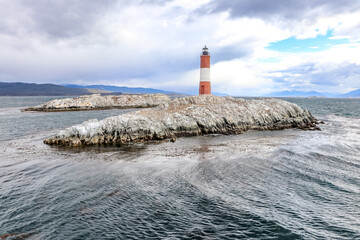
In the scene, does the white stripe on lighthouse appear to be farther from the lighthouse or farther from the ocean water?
the ocean water

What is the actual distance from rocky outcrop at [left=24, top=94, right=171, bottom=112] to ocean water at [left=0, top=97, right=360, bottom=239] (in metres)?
63.4

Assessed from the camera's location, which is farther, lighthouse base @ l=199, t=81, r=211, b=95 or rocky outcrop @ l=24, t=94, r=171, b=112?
rocky outcrop @ l=24, t=94, r=171, b=112

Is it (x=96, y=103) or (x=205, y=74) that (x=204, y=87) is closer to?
(x=205, y=74)

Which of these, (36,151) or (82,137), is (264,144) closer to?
(82,137)

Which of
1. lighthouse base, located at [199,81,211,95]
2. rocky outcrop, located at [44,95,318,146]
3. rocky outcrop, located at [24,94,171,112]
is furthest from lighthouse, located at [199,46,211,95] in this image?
rocky outcrop, located at [24,94,171,112]

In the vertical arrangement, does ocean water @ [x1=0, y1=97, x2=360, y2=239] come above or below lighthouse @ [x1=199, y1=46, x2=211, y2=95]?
below

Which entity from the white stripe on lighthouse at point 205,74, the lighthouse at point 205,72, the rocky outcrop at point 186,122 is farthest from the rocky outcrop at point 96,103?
the rocky outcrop at point 186,122

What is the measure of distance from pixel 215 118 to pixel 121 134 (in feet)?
48.5

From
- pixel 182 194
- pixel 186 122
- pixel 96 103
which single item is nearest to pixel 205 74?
pixel 186 122

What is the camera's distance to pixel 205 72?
2175 inches

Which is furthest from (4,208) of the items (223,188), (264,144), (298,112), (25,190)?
(298,112)

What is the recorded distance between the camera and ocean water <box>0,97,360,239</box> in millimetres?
9742

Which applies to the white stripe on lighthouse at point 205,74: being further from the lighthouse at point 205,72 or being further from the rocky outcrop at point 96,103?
the rocky outcrop at point 96,103

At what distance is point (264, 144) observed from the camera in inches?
1011
